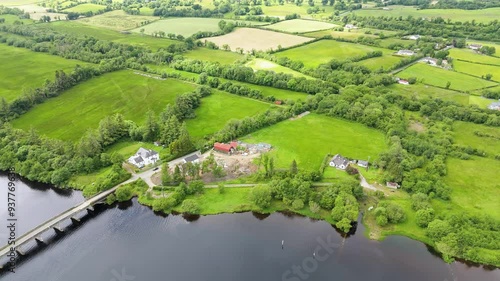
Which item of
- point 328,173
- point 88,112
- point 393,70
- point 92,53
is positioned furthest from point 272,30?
point 328,173

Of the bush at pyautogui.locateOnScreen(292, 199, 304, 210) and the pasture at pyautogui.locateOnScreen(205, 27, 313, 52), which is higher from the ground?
the pasture at pyautogui.locateOnScreen(205, 27, 313, 52)

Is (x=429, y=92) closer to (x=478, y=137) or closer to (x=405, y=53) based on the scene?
(x=478, y=137)

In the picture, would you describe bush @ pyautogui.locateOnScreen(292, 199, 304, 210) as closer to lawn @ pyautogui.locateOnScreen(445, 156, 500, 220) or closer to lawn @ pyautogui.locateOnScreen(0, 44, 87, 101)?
lawn @ pyautogui.locateOnScreen(445, 156, 500, 220)

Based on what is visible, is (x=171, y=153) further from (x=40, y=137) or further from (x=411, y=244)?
(x=411, y=244)

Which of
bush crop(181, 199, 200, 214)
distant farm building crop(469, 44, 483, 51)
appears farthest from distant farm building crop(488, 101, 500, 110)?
bush crop(181, 199, 200, 214)

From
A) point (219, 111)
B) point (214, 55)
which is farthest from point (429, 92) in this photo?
point (214, 55)
